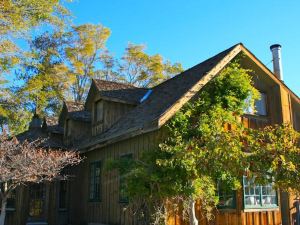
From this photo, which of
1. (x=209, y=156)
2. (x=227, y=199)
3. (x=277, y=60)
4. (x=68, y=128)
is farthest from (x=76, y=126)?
(x=209, y=156)

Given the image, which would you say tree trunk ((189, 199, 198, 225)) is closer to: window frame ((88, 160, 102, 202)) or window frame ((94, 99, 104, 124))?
window frame ((88, 160, 102, 202))

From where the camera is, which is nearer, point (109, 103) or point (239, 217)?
point (239, 217)

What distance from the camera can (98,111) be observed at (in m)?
16.8

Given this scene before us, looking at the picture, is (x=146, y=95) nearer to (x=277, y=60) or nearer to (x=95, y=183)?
(x=95, y=183)

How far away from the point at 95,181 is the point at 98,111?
3.19 meters

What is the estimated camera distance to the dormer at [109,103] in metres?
15.9

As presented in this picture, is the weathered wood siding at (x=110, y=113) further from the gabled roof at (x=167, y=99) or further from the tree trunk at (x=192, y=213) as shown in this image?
the tree trunk at (x=192, y=213)

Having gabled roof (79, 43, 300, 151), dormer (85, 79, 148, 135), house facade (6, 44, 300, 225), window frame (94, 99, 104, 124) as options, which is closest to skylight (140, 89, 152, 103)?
house facade (6, 44, 300, 225)

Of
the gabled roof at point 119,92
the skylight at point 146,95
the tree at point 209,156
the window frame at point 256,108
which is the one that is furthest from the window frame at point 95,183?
the window frame at point 256,108

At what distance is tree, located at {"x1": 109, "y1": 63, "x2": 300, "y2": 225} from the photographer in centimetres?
699

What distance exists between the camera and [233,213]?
1267cm

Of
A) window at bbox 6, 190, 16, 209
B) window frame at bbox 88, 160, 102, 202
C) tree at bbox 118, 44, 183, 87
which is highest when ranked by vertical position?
tree at bbox 118, 44, 183, 87

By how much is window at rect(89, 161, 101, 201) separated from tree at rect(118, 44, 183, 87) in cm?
2041

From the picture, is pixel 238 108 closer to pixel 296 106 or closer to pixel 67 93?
pixel 296 106
